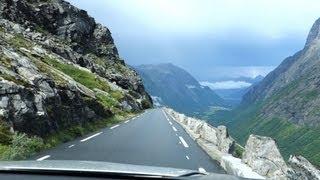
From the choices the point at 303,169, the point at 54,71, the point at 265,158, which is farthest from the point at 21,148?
the point at 54,71

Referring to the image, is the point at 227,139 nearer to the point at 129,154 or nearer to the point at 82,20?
the point at 129,154

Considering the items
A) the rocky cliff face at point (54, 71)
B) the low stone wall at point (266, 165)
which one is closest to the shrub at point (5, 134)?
the rocky cliff face at point (54, 71)

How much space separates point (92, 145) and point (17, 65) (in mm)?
12457

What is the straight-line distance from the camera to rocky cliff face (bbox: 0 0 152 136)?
26734mm

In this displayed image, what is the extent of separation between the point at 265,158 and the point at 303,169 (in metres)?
1.21

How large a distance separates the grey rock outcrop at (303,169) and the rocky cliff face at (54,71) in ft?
43.6

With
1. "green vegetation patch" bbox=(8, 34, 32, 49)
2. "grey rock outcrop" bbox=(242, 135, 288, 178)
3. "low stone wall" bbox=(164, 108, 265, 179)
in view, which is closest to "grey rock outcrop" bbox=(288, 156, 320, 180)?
"grey rock outcrop" bbox=(242, 135, 288, 178)

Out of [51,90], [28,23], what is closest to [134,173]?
[51,90]

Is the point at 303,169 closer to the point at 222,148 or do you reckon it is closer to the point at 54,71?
the point at 222,148

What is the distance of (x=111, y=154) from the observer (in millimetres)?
21594

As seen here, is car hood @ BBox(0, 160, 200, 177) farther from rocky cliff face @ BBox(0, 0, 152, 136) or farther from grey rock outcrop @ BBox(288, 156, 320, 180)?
rocky cliff face @ BBox(0, 0, 152, 136)

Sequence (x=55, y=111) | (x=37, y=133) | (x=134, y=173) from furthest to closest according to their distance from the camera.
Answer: (x=55, y=111)
(x=37, y=133)
(x=134, y=173)

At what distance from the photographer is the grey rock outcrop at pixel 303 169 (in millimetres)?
14041

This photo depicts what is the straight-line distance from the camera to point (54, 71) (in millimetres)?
52031
